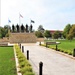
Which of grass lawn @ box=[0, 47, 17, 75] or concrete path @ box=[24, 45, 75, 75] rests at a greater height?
concrete path @ box=[24, 45, 75, 75]

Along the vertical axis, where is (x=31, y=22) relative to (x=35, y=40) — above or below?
above

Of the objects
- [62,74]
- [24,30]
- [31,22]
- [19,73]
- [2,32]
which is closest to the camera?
[19,73]

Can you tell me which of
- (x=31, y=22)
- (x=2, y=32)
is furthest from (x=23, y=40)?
(x=2, y=32)

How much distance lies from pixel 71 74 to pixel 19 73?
251 centimetres

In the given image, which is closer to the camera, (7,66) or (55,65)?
(7,66)

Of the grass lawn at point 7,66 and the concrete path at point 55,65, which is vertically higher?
the concrete path at point 55,65

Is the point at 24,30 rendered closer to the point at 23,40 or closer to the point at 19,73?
the point at 23,40

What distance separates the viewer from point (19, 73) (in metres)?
8.25

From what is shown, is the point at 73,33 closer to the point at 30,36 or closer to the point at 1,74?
the point at 30,36

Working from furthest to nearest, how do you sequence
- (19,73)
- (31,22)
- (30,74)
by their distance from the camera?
1. (31,22)
2. (19,73)
3. (30,74)

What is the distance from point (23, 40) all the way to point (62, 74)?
46015 millimetres

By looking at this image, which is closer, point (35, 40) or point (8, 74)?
point (8, 74)

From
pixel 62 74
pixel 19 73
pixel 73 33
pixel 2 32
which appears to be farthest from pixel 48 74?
pixel 2 32

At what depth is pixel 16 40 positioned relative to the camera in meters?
54.9
